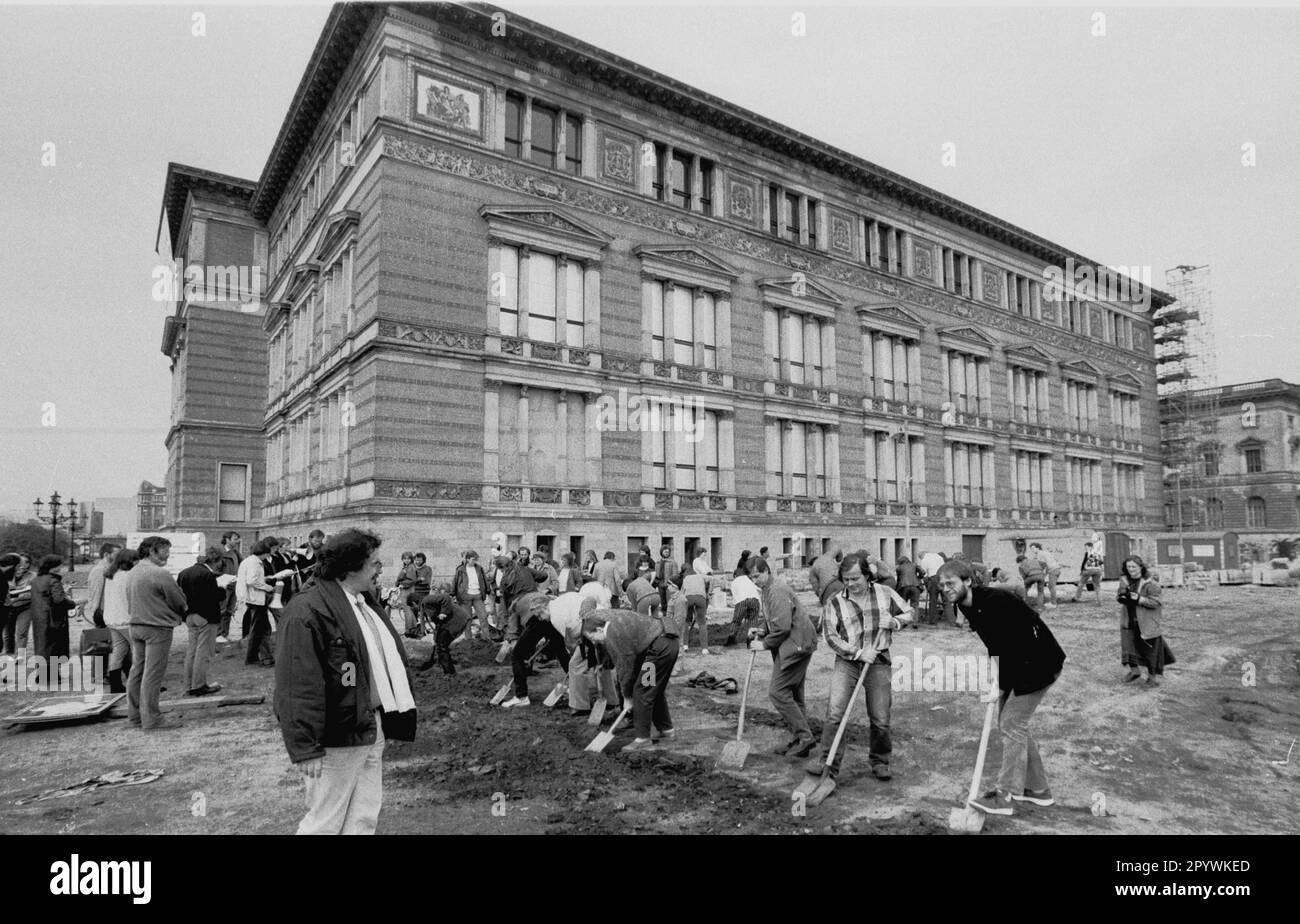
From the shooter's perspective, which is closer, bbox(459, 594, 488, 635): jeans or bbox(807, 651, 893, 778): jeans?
bbox(807, 651, 893, 778): jeans

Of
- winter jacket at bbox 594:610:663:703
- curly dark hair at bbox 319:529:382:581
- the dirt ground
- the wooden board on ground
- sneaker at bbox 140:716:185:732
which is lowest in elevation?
the dirt ground

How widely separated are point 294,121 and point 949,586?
28.0 meters

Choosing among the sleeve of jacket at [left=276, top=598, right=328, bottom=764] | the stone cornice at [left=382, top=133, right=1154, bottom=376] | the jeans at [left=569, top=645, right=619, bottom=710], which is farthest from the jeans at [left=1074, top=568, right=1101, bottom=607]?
the sleeve of jacket at [left=276, top=598, right=328, bottom=764]

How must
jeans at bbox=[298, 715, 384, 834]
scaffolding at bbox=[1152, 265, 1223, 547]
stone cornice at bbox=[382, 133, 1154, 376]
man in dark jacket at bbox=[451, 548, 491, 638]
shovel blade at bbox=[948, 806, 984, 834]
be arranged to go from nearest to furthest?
1. jeans at bbox=[298, 715, 384, 834]
2. shovel blade at bbox=[948, 806, 984, 834]
3. man in dark jacket at bbox=[451, 548, 491, 638]
4. stone cornice at bbox=[382, 133, 1154, 376]
5. scaffolding at bbox=[1152, 265, 1223, 547]

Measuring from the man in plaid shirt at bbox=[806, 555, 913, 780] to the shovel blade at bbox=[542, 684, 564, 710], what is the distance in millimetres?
4087

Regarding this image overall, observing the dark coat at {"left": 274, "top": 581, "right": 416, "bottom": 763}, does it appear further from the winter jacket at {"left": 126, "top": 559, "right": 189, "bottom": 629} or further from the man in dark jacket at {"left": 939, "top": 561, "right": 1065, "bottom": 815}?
the winter jacket at {"left": 126, "top": 559, "right": 189, "bottom": 629}

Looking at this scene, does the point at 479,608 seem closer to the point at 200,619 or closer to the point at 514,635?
the point at 514,635

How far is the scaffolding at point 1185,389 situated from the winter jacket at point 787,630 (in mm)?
51509

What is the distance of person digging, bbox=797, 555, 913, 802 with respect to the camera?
6.96 meters

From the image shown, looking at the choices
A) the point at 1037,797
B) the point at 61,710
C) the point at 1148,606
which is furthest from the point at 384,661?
the point at 1148,606

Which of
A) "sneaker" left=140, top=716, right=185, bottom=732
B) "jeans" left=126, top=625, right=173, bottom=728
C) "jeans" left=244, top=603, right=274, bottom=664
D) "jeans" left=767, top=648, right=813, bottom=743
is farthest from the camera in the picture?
"jeans" left=244, top=603, right=274, bottom=664

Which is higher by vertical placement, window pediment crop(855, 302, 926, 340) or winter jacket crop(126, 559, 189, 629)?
window pediment crop(855, 302, 926, 340)

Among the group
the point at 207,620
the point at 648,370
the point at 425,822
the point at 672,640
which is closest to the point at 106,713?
the point at 207,620
